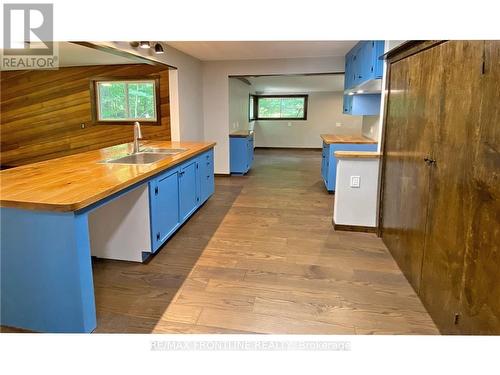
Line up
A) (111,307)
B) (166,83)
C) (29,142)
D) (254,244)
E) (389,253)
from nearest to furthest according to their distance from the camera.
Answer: (111,307) < (389,253) < (254,244) < (166,83) < (29,142)

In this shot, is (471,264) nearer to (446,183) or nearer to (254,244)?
(446,183)

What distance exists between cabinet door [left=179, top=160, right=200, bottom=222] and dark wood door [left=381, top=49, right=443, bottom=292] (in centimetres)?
213

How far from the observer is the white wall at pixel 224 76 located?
5.80 m

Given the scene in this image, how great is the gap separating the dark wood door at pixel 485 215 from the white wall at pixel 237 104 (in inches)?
212

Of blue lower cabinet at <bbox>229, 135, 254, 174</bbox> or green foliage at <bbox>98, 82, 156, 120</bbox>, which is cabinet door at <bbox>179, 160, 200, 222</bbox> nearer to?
green foliage at <bbox>98, 82, 156, 120</bbox>

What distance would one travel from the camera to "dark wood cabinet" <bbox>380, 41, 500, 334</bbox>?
1.49m

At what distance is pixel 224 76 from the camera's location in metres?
6.18

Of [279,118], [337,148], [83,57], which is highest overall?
[83,57]

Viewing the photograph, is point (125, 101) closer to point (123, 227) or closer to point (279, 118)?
point (123, 227)

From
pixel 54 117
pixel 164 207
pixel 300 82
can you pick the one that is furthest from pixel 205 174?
pixel 300 82

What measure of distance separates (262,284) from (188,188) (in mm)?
1635

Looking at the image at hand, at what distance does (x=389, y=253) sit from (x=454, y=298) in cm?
129
